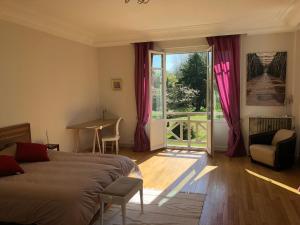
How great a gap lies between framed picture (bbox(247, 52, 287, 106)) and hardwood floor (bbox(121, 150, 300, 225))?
50.3 inches

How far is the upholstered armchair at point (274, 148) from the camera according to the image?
4276 mm

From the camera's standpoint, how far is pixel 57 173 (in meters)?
2.79

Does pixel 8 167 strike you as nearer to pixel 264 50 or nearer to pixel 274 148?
pixel 274 148

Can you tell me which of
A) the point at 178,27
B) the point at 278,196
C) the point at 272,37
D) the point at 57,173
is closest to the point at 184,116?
the point at 178,27

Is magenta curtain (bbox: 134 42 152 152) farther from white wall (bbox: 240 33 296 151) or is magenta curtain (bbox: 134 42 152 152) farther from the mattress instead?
the mattress

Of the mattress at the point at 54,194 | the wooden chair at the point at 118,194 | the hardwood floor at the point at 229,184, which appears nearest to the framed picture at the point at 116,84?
the hardwood floor at the point at 229,184

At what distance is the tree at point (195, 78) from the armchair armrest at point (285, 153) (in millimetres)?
2958

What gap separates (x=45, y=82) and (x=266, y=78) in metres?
4.26

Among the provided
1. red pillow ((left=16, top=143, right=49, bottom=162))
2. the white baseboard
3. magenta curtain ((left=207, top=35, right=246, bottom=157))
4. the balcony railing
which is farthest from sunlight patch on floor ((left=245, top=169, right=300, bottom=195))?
red pillow ((left=16, top=143, right=49, bottom=162))

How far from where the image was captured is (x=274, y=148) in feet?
14.6

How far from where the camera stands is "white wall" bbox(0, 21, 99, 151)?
3.80m

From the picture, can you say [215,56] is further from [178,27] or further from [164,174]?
[164,174]

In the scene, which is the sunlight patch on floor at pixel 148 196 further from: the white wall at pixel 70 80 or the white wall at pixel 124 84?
the white wall at pixel 124 84

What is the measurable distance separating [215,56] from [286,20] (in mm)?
1405
